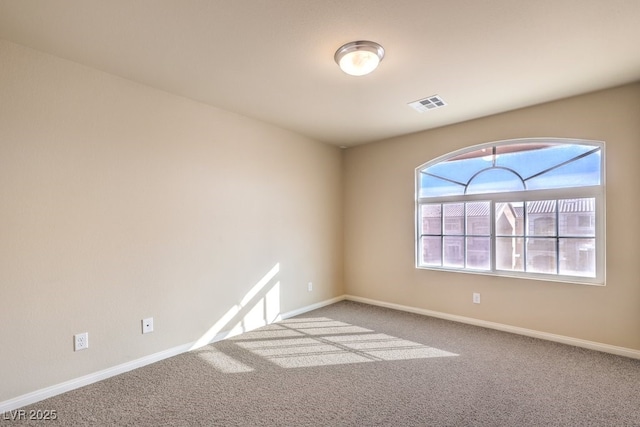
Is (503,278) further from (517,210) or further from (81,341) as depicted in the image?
(81,341)

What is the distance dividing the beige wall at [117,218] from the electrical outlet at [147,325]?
0.04m

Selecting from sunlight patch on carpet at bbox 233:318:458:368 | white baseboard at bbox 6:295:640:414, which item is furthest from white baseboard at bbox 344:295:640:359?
sunlight patch on carpet at bbox 233:318:458:368

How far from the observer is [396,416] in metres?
1.99

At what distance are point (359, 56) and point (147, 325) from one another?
2899 mm

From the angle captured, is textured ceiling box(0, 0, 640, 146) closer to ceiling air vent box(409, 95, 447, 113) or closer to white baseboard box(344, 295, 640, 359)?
ceiling air vent box(409, 95, 447, 113)

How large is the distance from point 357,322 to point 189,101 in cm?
323

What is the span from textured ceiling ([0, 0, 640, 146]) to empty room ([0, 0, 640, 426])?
0.06 feet

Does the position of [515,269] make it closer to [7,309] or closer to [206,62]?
[206,62]

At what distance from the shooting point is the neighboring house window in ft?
10.2

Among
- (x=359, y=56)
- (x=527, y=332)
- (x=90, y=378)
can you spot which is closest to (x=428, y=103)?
(x=359, y=56)

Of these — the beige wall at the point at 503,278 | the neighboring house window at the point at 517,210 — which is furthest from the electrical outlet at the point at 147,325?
the neighboring house window at the point at 517,210

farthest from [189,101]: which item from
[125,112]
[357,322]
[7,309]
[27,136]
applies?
[357,322]

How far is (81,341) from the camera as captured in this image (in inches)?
92.4

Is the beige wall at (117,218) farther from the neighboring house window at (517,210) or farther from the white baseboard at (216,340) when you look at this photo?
the neighboring house window at (517,210)
